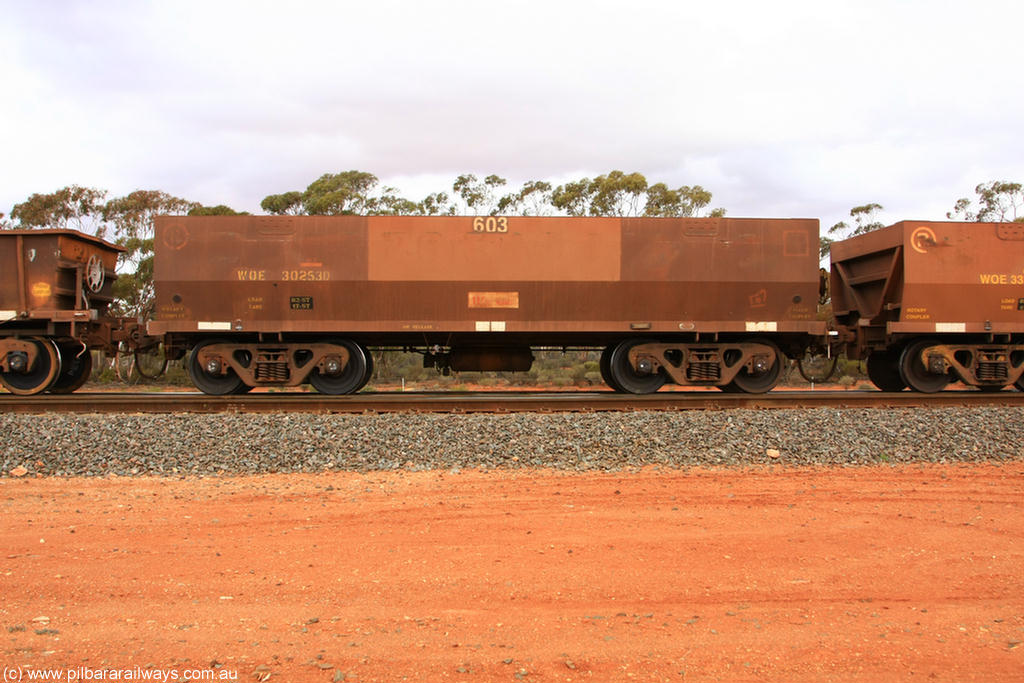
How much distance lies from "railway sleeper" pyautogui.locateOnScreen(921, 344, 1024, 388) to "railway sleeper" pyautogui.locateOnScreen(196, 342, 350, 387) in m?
9.95

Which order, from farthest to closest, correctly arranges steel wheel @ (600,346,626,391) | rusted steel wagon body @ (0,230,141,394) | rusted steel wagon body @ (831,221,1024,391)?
steel wheel @ (600,346,626,391) → rusted steel wagon body @ (831,221,1024,391) → rusted steel wagon body @ (0,230,141,394)

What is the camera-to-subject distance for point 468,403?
9.70 metres

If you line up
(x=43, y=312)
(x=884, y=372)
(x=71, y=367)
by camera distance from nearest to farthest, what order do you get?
(x=43, y=312)
(x=71, y=367)
(x=884, y=372)

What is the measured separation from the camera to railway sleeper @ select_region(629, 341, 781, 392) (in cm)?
1095

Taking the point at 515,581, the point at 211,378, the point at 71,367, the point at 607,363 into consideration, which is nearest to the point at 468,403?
the point at 607,363

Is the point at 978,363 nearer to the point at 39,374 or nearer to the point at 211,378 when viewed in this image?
the point at 211,378

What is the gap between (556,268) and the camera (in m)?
10.8

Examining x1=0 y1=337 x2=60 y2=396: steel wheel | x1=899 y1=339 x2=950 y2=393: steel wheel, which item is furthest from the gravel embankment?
x1=899 y1=339 x2=950 y2=393: steel wheel

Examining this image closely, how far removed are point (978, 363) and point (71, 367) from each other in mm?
15910

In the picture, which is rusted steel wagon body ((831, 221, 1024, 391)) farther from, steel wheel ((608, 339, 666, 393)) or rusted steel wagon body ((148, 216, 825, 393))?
steel wheel ((608, 339, 666, 393))

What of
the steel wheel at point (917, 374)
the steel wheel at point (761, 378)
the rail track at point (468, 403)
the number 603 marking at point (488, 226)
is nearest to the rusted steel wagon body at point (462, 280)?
the number 603 marking at point (488, 226)

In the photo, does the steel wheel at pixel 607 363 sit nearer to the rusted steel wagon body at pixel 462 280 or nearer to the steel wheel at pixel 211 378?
the rusted steel wagon body at pixel 462 280

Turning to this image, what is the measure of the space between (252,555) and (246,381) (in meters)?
7.02

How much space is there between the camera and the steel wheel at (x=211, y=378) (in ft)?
35.9
